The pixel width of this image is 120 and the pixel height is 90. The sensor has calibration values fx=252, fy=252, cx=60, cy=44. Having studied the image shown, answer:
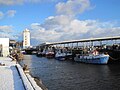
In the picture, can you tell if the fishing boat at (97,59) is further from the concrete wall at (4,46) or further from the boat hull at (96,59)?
the concrete wall at (4,46)

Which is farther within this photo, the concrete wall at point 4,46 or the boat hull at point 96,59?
the concrete wall at point 4,46

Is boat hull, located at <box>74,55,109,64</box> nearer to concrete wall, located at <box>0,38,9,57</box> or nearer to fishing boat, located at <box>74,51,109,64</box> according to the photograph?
fishing boat, located at <box>74,51,109,64</box>

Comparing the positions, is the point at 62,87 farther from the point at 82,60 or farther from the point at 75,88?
the point at 82,60

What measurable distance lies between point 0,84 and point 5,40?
50284mm

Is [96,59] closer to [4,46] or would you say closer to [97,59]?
[97,59]

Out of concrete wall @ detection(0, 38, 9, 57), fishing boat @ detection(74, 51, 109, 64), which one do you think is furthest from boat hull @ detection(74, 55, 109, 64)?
concrete wall @ detection(0, 38, 9, 57)

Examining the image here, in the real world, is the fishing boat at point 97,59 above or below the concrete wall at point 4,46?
below

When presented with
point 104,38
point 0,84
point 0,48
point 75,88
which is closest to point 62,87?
point 75,88

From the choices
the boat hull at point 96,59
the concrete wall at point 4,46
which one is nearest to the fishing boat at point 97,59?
the boat hull at point 96,59

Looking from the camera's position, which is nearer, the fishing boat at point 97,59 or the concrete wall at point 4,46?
the fishing boat at point 97,59

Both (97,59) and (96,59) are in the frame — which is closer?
(97,59)

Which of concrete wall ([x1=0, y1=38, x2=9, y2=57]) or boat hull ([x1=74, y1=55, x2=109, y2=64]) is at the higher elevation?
concrete wall ([x1=0, y1=38, x2=9, y2=57])

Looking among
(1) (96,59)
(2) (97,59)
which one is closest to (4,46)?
(1) (96,59)

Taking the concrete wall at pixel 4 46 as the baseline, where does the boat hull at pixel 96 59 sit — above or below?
below
